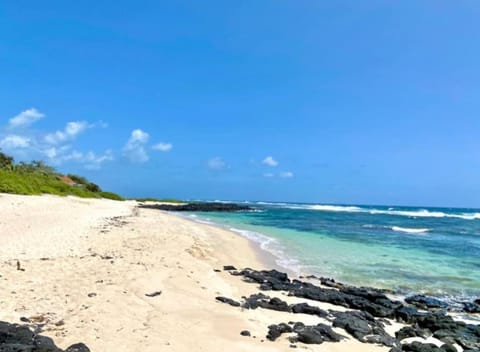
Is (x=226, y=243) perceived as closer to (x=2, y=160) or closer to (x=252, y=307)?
(x=252, y=307)

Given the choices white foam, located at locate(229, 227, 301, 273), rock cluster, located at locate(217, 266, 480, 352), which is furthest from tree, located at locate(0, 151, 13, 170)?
rock cluster, located at locate(217, 266, 480, 352)

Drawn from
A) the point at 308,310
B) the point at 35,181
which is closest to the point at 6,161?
the point at 35,181

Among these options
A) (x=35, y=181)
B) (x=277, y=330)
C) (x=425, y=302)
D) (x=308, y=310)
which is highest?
(x=35, y=181)

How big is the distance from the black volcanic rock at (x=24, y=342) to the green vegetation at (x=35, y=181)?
36036 mm

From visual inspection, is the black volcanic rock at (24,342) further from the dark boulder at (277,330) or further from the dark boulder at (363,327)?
the dark boulder at (363,327)

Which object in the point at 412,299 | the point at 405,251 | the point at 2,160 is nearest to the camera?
the point at 412,299

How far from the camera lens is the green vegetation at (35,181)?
3934 centimetres

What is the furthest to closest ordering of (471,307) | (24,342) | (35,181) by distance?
(35,181) → (471,307) → (24,342)

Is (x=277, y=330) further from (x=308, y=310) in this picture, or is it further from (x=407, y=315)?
(x=407, y=315)

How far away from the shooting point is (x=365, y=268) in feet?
55.5

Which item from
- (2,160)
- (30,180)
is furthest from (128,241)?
(2,160)

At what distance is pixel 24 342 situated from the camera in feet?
17.4

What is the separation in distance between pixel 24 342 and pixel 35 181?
155 feet

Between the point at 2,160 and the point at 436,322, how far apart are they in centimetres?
5635
